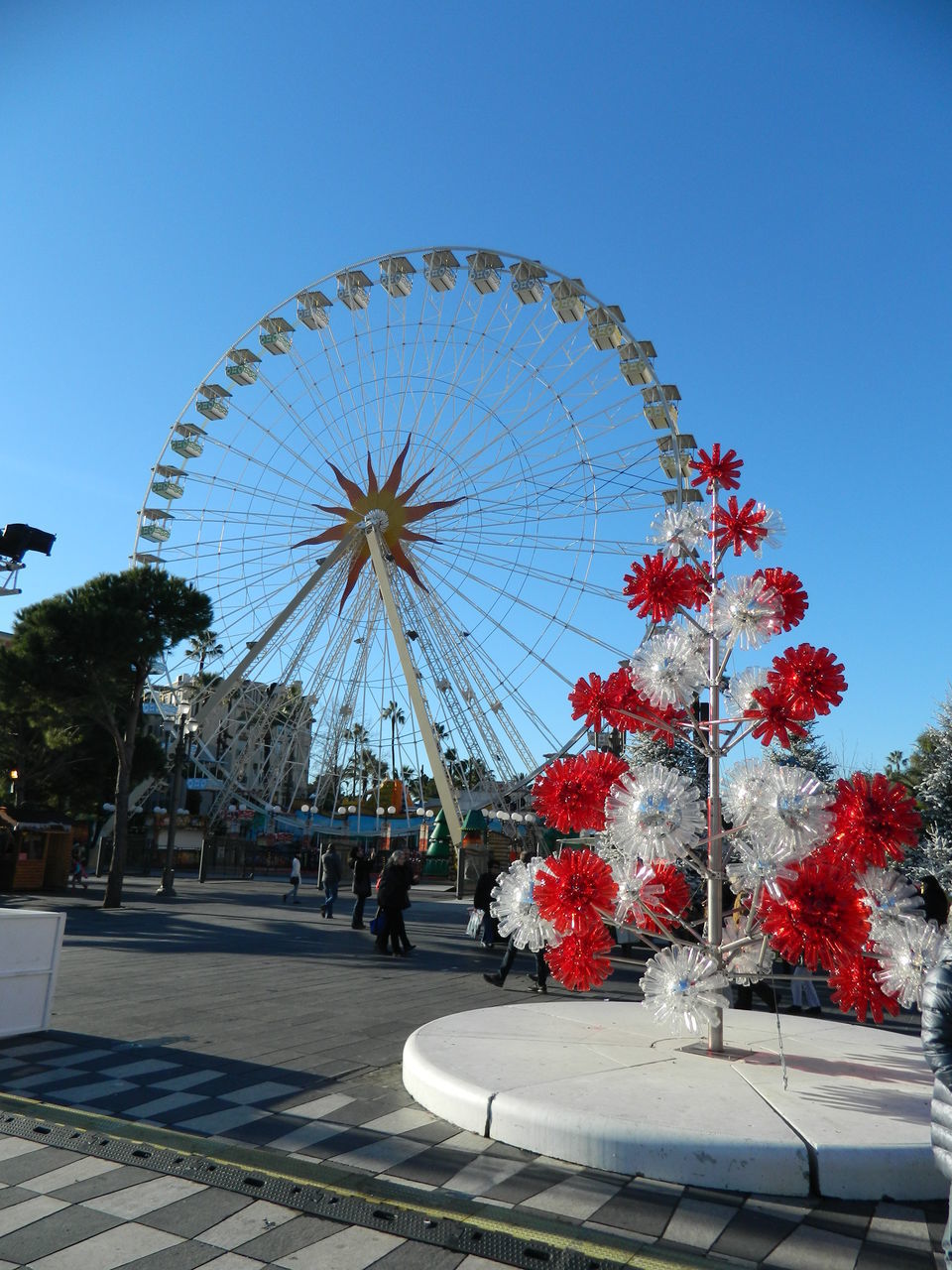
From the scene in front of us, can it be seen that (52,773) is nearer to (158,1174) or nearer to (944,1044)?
(158,1174)

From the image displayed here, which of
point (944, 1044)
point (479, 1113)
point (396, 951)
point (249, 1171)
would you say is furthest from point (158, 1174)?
point (396, 951)

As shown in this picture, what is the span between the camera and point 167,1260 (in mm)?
2969

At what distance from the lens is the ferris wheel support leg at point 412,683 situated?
20969 millimetres

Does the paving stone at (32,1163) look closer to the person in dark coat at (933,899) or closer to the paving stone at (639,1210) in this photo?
the paving stone at (639,1210)

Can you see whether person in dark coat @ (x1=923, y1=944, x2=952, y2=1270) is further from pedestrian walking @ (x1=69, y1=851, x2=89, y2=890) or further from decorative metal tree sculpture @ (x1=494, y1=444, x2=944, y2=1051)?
pedestrian walking @ (x1=69, y1=851, x2=89, y2=890)

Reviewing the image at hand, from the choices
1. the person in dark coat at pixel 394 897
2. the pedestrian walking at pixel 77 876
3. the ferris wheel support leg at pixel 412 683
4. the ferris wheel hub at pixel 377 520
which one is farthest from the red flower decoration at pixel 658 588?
the pedestrian walking at pixel 77 876

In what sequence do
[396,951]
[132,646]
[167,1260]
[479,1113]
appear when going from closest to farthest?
[167,1260] < [479,1113] < [396,951] < [132,646]

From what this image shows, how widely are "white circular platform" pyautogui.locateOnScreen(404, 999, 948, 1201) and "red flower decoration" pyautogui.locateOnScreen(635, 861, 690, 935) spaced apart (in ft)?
2.36

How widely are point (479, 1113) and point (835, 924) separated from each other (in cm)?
190

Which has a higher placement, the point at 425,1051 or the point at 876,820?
the point at 876,820

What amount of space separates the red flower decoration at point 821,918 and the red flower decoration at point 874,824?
16.4 inches

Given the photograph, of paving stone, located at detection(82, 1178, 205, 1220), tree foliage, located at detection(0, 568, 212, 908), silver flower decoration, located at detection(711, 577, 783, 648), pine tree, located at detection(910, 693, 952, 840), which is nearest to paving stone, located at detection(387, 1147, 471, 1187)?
paving stone, located at detection(82, 1178, 205, 1220)

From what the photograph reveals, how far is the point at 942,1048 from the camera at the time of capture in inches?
106

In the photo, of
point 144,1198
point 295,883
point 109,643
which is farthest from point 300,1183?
point 295,883
